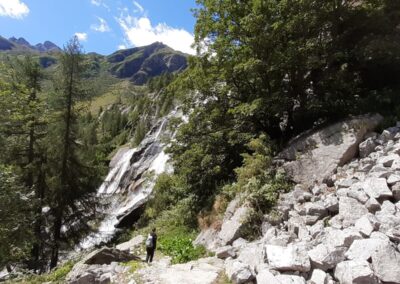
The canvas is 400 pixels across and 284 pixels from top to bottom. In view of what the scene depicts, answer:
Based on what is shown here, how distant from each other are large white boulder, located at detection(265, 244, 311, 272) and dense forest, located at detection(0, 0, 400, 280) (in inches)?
134

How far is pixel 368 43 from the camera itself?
14.2 metres

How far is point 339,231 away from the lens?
7668mm

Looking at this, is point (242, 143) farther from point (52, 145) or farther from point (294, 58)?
point (52, 145)

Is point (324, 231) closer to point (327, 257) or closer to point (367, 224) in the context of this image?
point (367, 224)

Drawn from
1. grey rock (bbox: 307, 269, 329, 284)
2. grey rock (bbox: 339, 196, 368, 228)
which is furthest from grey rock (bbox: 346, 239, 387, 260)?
grey rock (bbox: 339, 196, 368, 228)

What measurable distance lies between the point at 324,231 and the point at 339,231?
0.66 metres

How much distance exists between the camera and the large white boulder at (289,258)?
7.28 m

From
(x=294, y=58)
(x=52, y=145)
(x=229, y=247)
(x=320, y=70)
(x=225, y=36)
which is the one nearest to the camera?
(x=229, y=247)

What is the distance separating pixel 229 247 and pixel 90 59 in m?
15.4

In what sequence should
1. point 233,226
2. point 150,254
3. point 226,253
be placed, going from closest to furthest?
→ point 226,253 → point 233,226 → point 150,254

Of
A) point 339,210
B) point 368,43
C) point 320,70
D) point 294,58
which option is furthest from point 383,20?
point 339,210

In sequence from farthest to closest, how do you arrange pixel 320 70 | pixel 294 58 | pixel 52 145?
pixel 52 145 < pixel 320 70 < pixel 294 58

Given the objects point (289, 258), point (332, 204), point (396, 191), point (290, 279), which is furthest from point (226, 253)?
point (396, 191)

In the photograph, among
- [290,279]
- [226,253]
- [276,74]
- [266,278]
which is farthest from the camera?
[276,74]
